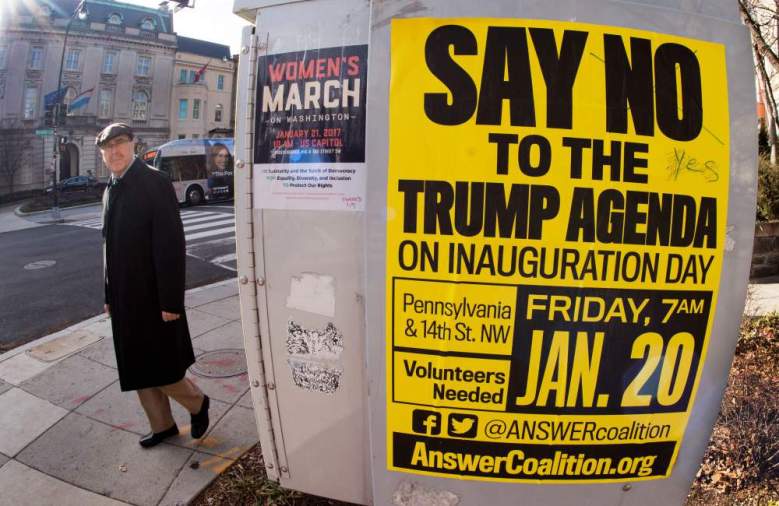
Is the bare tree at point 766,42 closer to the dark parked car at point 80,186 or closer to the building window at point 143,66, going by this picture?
the dark parked car at point 80,186

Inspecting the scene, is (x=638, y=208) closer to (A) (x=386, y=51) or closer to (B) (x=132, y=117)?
(A) (x=386, y=51)

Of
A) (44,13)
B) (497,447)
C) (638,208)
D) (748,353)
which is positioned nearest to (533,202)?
(638,208)

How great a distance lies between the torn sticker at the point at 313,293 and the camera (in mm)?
1827

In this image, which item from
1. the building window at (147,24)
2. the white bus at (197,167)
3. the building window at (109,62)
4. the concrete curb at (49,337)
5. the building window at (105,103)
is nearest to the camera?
the concrete curb at (49,337)

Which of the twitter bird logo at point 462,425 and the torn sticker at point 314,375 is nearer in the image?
the twitter bird logo at point 462,425

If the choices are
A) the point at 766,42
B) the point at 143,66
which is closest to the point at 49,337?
the point at 766,42

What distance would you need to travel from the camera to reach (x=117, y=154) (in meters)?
2.87

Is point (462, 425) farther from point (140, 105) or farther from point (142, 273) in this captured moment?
point (140, 105)

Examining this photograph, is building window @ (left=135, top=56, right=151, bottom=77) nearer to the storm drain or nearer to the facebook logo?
the storm drain

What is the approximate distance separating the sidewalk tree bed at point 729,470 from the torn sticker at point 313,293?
1248 millimetres

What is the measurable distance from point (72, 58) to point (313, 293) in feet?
182

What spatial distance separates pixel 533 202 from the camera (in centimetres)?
145

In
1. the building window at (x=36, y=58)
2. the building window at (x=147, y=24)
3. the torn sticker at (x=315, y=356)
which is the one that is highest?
the building window at (x=147, y=24)

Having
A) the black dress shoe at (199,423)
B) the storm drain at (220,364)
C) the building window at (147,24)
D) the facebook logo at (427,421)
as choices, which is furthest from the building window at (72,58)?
the facebook logo at (427,421)
